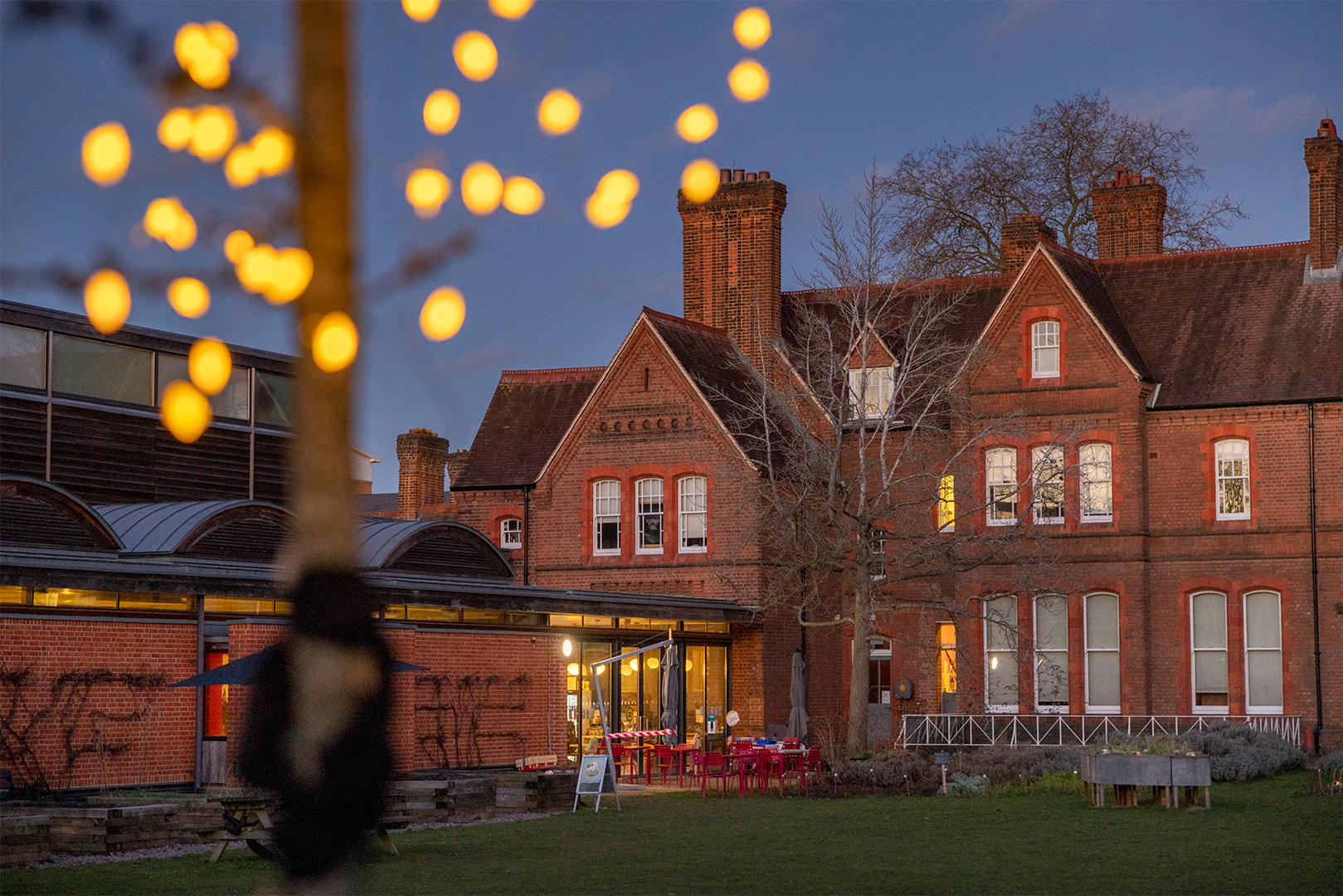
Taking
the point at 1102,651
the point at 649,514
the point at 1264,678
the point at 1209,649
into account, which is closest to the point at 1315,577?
the point at 1264,678

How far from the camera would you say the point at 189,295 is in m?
4.55

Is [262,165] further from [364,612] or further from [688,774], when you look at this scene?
[688,774]

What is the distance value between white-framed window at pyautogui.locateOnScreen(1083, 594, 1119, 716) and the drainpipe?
153 inches

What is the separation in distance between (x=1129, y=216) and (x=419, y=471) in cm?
2199

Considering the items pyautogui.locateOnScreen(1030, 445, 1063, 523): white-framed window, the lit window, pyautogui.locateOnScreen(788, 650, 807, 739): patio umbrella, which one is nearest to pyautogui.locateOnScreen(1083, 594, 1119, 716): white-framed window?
pyautogui.locateOnScreen(1030, 445, 1063, 523): white-framed window

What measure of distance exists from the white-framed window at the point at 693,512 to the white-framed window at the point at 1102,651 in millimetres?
8472

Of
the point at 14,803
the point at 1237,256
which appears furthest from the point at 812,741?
the point at 14,803

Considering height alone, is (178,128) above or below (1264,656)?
above

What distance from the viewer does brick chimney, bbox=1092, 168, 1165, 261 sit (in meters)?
39.2

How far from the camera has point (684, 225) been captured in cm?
3888

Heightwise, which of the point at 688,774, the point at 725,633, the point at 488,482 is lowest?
the point at 688,774

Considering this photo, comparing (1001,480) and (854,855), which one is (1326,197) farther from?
(854,855)

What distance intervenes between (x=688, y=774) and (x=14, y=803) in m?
14.3

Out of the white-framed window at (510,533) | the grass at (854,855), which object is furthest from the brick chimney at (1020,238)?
the grass at (854,855)
